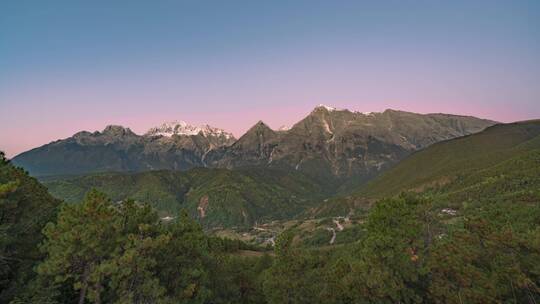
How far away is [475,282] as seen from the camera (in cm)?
3166

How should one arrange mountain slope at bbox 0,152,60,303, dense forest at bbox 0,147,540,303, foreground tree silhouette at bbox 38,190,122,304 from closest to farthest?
Answer: foreground tree silhouette at bbox 38,190,122,304, mountain slope at bbox 0,152,60,303, dense forest at bbox 0,147,540,303

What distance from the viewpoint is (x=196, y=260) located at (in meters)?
38.8

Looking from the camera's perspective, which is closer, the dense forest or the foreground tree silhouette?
the foreground tree silhouette

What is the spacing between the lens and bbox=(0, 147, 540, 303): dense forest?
98.2 feet

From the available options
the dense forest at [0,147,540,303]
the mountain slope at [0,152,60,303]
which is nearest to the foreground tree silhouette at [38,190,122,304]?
the dense forest at [0,147,540,303]

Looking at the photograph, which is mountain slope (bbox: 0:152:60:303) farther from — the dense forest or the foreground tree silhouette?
the foreground tree silhouette

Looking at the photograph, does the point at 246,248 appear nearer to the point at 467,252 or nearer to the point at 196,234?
the point at 196,234

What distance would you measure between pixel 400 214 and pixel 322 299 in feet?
52.6

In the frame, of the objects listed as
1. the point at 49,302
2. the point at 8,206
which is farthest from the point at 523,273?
the point at 8,206

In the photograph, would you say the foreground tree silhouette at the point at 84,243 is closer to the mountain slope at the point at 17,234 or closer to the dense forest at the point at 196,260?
the dense forest at the point at 196,260

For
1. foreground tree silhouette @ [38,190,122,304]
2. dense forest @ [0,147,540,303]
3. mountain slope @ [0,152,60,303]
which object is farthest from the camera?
dense forest @ [0,147,540,303]

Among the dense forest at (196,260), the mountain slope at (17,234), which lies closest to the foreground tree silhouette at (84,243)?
the dense forest at (196,260)

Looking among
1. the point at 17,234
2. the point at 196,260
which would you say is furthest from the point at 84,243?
the point at 196,260

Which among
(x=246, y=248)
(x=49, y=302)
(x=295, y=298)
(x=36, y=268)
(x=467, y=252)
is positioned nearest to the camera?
(x=49, y=302)
